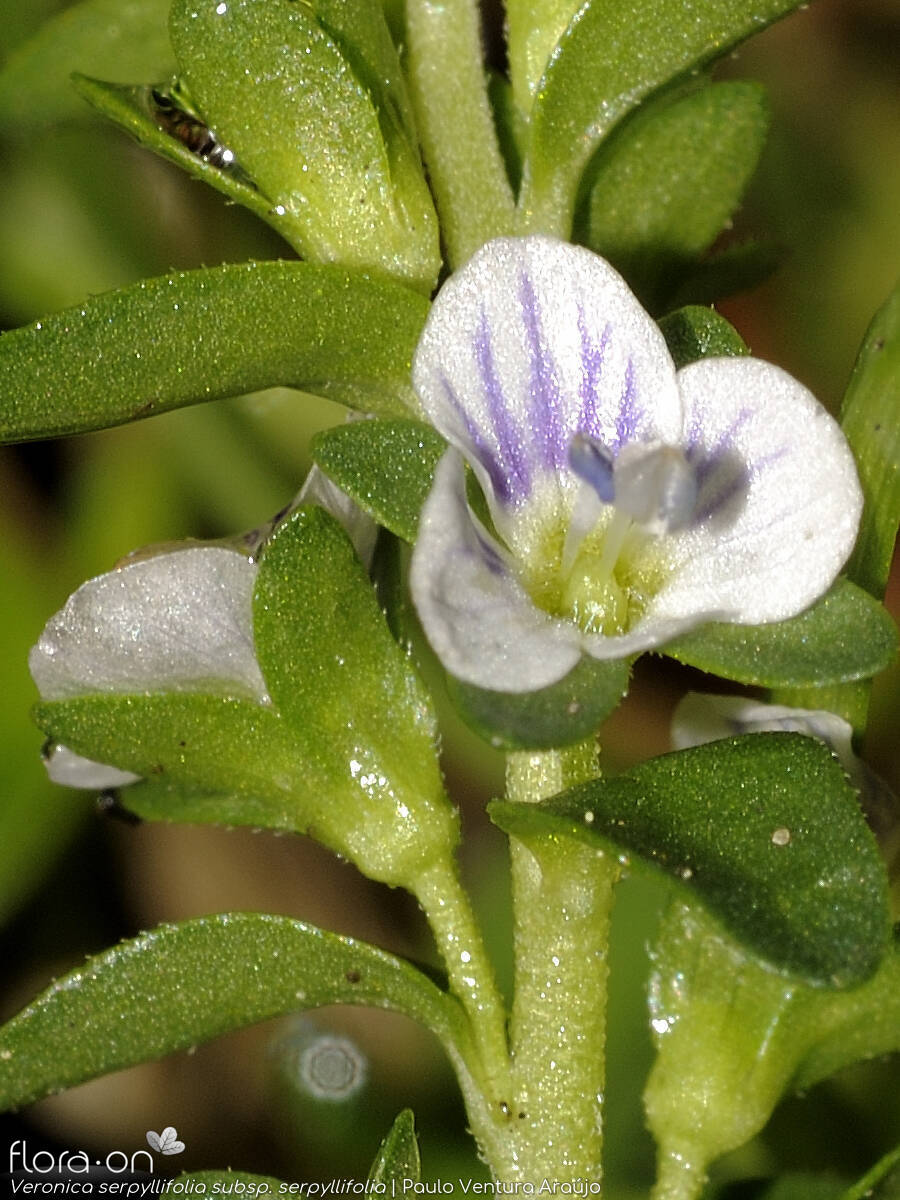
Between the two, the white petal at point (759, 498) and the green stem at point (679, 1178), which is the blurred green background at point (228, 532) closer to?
the green stem at point (679, 1178)

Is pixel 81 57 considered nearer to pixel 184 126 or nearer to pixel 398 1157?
pixel 184 126

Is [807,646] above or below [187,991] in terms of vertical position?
above

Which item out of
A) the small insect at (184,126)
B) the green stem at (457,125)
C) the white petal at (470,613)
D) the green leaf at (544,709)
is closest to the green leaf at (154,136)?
the small insect at (184,126)

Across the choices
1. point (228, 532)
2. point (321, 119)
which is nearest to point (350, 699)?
point (321, 119)

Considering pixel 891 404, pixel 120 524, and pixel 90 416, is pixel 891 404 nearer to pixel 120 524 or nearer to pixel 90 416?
pixel 90 416

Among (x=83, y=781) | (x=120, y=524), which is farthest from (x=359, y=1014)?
(x=83, y=781)

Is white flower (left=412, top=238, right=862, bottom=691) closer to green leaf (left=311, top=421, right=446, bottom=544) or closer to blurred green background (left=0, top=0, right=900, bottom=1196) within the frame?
green leaf (left=311, top=421, right=446, bottom=544)
